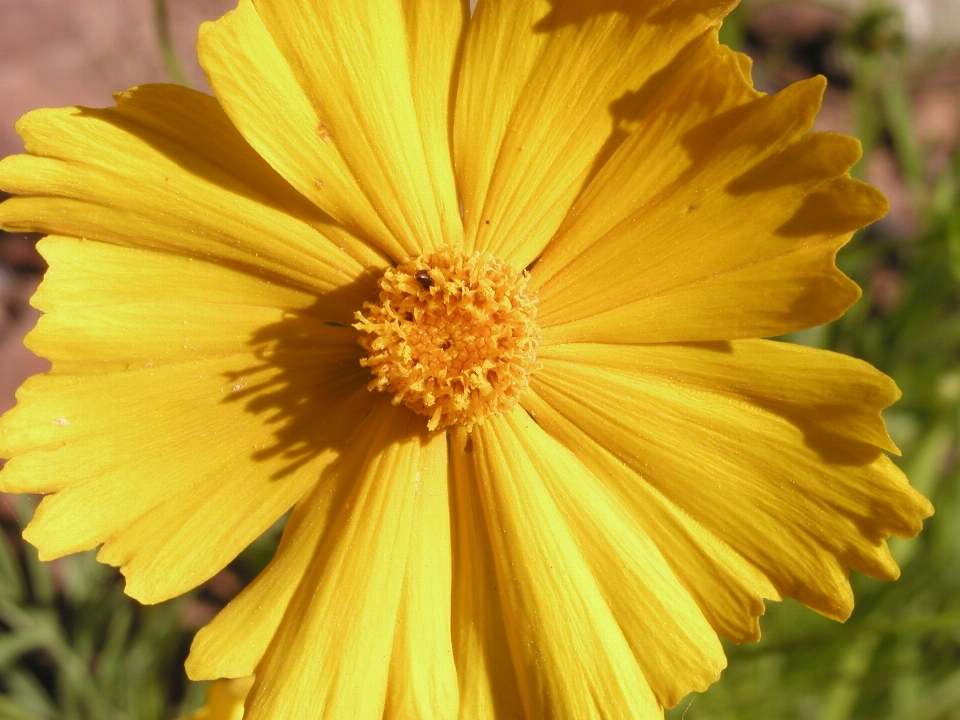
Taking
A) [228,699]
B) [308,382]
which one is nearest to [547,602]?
[308,382]

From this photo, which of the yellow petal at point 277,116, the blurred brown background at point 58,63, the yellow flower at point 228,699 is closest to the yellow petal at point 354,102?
the yellow petal at point 277,116

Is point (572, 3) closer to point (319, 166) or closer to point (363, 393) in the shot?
point (319, 166)

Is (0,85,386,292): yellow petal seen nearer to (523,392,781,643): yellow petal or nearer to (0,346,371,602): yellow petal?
(0,346,371,602): yellow petal

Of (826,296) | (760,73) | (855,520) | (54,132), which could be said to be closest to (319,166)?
(54,132)

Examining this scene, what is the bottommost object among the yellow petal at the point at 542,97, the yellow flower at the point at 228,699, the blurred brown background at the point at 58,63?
the yellow flower at the point at 228,699

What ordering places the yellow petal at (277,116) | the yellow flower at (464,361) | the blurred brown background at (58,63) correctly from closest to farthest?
1. the yellow petal at (277,116)
2. the yellow flower at (464,361)
3. the blurred brown background at (58,63)

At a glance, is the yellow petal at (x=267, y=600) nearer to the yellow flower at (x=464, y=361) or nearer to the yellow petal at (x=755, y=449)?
the yellow flower at (x=464, y=361)

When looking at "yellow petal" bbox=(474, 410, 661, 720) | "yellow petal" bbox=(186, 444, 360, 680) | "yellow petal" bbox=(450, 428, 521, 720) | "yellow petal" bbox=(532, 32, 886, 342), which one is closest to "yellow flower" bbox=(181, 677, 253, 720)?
"yellow petal" bbox=(186, 444, 360, 680)
